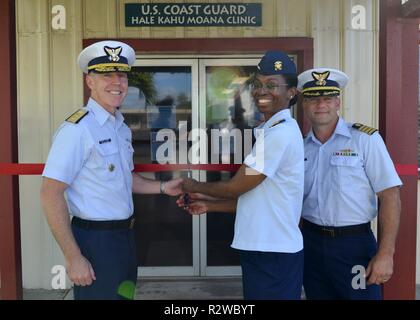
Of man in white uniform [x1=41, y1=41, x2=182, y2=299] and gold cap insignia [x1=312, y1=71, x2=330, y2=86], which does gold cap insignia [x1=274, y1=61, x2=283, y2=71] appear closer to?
gold cap insignia [x1=312, y1=71, x2=330, y2=86]

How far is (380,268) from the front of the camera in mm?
2189

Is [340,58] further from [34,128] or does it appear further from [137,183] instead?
[34,128]

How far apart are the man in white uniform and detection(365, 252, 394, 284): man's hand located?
1.20 m

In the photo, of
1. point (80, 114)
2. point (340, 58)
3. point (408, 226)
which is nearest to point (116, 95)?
A: point (80, 114)

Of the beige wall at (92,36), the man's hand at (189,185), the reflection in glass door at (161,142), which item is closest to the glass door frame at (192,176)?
the reflection in glass door at (161,142)

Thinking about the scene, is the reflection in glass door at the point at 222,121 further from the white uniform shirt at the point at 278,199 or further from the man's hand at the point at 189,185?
the white uniform shirt at the point at 278,199

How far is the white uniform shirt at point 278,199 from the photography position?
2.01m

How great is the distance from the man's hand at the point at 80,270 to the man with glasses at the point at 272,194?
0.67 m

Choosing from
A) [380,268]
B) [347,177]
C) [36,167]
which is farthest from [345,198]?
[36,167]

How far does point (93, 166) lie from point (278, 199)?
86 cm

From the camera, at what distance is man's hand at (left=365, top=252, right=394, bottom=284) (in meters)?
2.19

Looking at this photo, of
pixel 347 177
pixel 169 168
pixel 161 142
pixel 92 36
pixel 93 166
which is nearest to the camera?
pixel 93 166

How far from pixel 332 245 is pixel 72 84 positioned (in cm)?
284

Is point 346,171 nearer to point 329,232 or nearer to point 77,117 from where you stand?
point 329,232
